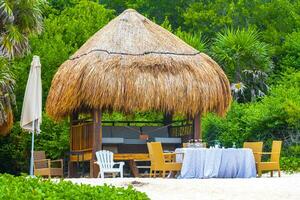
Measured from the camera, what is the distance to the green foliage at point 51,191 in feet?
27.2

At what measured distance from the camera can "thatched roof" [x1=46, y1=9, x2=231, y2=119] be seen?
2064 cm

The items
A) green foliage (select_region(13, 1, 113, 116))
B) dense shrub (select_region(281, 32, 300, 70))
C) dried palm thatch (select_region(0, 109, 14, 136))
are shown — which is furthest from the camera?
dense shrub (select_region(281, 32, 300, 70))

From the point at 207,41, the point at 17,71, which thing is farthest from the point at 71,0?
the point at 17,71

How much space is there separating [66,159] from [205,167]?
25.4 feet

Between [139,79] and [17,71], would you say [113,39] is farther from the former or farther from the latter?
[17,71]

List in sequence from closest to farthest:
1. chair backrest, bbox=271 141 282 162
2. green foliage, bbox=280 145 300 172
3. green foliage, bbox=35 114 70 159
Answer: chair backrest, bbox=271 141 282 162 < green foliage, bbox=280 145 300 172 < green foliage, bbox=35 114 70 159

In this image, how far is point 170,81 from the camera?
69.2 feet

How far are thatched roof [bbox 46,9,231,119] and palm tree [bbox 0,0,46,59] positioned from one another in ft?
4.67

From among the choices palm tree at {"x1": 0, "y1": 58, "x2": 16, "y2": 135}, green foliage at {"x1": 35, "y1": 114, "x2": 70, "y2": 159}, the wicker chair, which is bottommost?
the wicker chair

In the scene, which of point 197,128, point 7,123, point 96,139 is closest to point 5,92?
point 7,123

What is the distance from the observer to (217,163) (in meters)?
18.8

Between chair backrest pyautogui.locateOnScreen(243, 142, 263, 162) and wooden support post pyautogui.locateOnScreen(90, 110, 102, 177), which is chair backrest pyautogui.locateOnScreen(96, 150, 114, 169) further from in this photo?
chair backrest pyautogui.locateOnScreen(243, 142, 263, 162)

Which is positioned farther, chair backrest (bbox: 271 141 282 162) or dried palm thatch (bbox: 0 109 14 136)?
dried palm thatch (bbox: 0 109 14 136)

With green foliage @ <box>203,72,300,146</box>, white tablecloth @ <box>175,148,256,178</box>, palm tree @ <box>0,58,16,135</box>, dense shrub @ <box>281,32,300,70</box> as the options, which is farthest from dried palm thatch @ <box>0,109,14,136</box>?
dense shrub @ <box>281,32,300,70</box>
